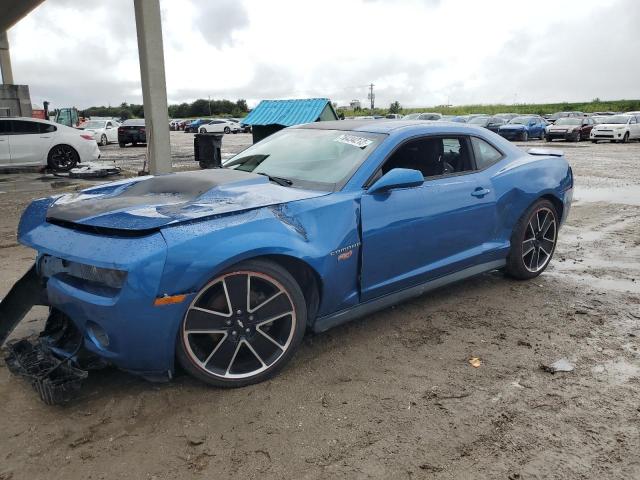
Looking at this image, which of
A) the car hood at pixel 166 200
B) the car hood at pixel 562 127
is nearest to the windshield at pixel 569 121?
the car hood at pixel 562 127

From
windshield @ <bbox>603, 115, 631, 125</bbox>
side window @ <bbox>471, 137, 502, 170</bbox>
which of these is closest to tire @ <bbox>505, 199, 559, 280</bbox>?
side window @ <bbox>471, 137, 502, 170</bbox>

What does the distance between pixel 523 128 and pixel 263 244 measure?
1102 inches

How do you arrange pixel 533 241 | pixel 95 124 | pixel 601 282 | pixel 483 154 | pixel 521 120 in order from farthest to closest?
pixel 521 120
pixel 95 124
pixel 601 282
pixel 533 241
pixel 483 154

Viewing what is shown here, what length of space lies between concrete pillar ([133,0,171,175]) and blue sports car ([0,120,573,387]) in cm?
783

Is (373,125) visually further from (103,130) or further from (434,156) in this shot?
(103,130)

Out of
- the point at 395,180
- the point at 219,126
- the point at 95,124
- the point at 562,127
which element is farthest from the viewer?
the point at 219,126

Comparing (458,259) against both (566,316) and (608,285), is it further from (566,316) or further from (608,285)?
(608,285)

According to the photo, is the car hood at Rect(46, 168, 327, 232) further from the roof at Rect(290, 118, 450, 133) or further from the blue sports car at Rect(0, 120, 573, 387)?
the roof at Rect(290, 118, 450, 133)

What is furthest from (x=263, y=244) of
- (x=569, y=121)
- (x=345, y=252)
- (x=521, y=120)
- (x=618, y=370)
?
(x=521, y=120)

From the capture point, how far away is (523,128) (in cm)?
2794

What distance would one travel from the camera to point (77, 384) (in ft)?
8.84

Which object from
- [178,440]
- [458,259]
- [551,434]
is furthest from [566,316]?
[178,440]

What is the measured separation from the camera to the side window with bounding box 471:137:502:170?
14.4 ft

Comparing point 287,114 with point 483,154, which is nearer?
point 483,154
